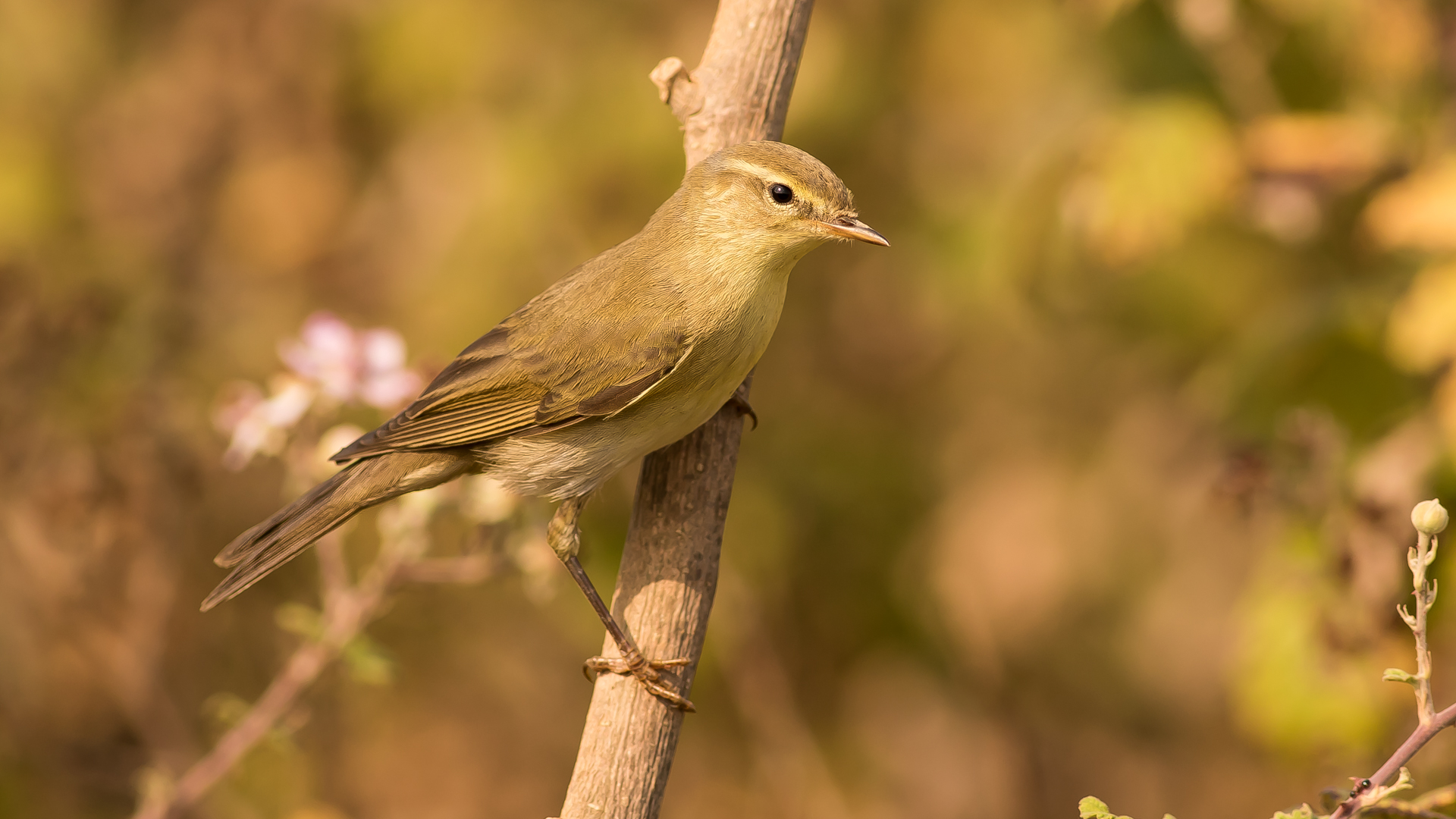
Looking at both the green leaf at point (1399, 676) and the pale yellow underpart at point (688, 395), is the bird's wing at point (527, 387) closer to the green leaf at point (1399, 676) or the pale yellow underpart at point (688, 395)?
the pale yellow underpart at point (688, 395)

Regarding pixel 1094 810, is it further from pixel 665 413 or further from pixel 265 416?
pixel 265 416

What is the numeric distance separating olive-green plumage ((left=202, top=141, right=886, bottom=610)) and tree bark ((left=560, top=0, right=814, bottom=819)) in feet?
0.38

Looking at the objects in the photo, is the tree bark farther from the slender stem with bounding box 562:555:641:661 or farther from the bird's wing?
the bird's wing

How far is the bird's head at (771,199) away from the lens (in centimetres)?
307

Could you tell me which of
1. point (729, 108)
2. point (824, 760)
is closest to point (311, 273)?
point (824, 760)

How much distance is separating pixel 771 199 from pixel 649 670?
1179mm

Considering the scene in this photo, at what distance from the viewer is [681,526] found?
2.85 metres

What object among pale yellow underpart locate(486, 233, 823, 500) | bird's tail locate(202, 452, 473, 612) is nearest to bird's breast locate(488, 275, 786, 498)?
pale yellow underpart locate(486, 233, 823, 500)

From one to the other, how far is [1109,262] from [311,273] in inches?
169

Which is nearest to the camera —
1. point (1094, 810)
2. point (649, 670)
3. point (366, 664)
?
point (1094, 810)

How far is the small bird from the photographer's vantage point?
3078 mm

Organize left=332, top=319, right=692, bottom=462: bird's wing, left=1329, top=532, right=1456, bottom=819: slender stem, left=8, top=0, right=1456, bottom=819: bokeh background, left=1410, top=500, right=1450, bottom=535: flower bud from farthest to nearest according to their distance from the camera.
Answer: left=8, top=0, right=1456, bottom=819: bokeh background
left=332, top=319, right=692, bottom=462: bird's wing
left=1410, top=500, right=1450, bottom=535: flower bud
left=1329, top=532, right=1456, bottom=819: slender stem

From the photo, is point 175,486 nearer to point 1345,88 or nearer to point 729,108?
point 729,108

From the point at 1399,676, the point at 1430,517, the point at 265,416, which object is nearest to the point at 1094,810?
the point at 1399,676
